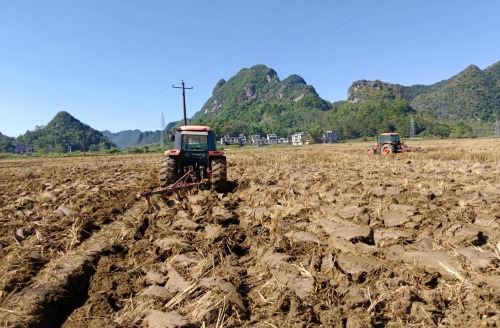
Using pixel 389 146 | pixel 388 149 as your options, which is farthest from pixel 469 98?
pixel 388 149

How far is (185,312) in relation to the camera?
6.83 ft

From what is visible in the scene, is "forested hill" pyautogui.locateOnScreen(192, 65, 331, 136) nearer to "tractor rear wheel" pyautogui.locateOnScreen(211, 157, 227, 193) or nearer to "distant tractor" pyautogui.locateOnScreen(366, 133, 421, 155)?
"distant tractor" pyautogui.locateOnScreen(366, 133, 421, 155)

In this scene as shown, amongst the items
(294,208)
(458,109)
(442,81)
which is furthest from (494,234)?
(442,81)

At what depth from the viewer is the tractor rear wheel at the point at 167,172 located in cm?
641

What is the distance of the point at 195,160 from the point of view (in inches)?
281

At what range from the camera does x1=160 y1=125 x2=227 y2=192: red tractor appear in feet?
21.7

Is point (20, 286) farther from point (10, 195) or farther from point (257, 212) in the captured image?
point (10, 195)

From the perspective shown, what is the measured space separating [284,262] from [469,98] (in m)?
155

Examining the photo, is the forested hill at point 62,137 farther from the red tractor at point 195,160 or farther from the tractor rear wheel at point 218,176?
the tractor rear wheel at point 218,176

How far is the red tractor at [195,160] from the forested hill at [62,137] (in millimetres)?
87916

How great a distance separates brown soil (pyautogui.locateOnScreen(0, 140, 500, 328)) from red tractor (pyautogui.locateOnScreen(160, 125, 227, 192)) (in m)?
1.57

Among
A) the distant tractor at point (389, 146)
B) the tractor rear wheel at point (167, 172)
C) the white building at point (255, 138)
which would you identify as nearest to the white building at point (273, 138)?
the white building at point (255, 138)

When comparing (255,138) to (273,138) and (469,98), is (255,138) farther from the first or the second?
(469,98)

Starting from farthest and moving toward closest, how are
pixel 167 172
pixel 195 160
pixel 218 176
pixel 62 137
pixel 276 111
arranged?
1. pixel 276 111
2. pixel 62 137
3. pixel 195 160
4. pixel 218 176
5. pixel 167 172
